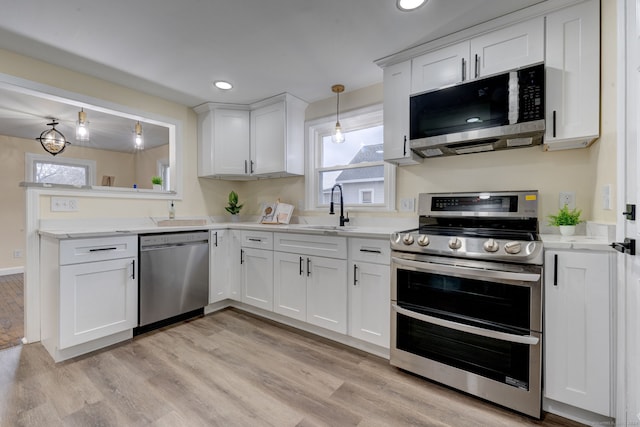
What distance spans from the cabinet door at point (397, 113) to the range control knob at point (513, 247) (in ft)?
3.23

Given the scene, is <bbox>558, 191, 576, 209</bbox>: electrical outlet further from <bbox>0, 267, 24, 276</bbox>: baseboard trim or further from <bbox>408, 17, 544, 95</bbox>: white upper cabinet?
<bbox>0, 267, 24, 276</bbox>: baseboard trim

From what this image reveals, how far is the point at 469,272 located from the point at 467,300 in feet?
0.57

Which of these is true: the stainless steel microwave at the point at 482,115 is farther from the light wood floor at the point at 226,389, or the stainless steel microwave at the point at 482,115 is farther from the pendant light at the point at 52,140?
the pendant light at the point at 52,140

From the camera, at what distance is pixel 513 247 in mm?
1485

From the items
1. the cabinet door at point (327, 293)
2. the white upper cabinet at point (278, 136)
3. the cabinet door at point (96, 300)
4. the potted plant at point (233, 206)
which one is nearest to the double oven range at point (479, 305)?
the cabinet door at point (327, 293)

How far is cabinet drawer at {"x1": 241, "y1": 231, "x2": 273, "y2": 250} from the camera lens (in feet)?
8.89

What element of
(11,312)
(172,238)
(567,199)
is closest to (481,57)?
(567,199)

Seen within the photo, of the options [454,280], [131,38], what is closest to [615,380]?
[454,280]

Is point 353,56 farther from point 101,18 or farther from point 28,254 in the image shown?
point 28,254

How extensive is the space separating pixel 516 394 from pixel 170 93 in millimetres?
3694

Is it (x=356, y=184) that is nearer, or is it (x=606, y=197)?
(x=606, y=197)

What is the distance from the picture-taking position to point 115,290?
7.35ft

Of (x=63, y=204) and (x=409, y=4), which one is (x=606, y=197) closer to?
(x=409, y=4)

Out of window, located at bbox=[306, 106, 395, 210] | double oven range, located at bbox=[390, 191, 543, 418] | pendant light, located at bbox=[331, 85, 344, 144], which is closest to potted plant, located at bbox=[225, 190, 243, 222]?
window, located at bbox=[306, 106, 395, 210]
